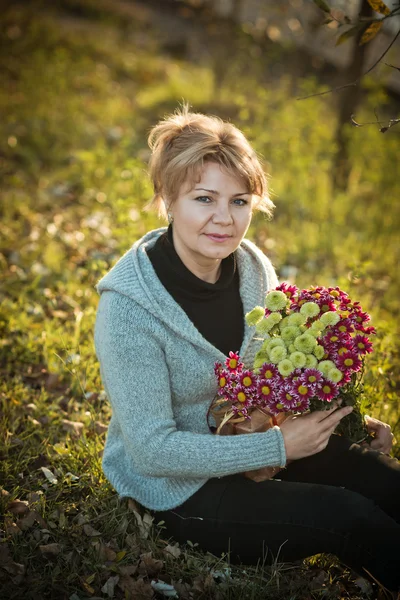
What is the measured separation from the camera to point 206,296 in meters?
2.36

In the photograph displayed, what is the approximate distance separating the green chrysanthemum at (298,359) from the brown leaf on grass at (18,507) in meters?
1.29

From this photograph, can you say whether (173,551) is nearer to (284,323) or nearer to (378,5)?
(284,323)

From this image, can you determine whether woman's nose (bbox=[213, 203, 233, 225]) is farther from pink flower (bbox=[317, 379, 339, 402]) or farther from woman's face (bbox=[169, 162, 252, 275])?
pink flower (bbox=[317, 379, 339, 402])

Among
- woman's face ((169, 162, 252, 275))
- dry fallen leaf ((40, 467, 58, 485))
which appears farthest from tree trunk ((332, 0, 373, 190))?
dry fallen leaf ((40, 467, 58, 485))

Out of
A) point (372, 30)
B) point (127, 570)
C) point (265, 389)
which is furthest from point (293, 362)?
point (372, 30)

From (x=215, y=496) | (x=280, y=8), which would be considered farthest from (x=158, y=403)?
(x=280, y=8)

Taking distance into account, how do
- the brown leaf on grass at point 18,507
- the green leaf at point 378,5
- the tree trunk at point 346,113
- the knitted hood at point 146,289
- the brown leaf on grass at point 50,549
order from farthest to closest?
the tree trunk at point 346,113
the brown leaf on grass at point 18,507
the brown leaf on grass at point 50,549
the knitted hood at point 146,289
the green leaf at point 378,5

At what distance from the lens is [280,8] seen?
6.39m

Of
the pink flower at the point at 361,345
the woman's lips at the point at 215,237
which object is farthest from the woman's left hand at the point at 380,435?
the woman's lips at the point at 215,237

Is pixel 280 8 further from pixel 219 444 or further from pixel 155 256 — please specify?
pixel 219 444

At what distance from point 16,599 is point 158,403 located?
82 centimetres

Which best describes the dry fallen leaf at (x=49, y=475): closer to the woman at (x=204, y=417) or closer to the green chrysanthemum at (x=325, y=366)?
Answer: the woman at (x=204, y=417)

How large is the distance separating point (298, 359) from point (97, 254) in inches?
102

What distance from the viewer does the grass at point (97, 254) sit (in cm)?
222
